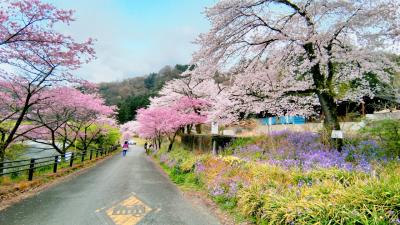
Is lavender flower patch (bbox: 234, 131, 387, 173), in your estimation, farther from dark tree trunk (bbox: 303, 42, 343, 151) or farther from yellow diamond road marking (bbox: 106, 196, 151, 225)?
yellow diamond road marking (bbox: 106, 196, 151, 225)

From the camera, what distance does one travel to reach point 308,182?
6531 millimetres

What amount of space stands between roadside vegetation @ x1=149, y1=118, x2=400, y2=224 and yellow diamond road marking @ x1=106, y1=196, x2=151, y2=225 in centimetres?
208

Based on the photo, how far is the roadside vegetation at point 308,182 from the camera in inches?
169

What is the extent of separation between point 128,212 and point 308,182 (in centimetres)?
425

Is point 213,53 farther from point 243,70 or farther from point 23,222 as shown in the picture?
point 23,222

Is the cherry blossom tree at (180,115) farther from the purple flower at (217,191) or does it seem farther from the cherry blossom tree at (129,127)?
the cherry blossom tree at (129,127)

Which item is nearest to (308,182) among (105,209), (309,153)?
(309,153)

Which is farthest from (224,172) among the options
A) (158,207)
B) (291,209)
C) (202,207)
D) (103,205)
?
(291,209)

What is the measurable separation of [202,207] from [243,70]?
23.5 feet

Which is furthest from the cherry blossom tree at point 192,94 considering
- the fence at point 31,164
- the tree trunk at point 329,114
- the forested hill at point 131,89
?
the forested hill at point 131,89

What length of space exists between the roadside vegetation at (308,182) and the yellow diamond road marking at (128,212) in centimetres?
208

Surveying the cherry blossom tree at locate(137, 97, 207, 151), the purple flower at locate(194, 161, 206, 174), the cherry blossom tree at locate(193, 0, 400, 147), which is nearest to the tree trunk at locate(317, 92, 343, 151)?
the cherry blossom tree at locate(193, 0, 400, 147)

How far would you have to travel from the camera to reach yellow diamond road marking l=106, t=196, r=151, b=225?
6.06 m

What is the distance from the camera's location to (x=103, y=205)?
→ 740 cm
